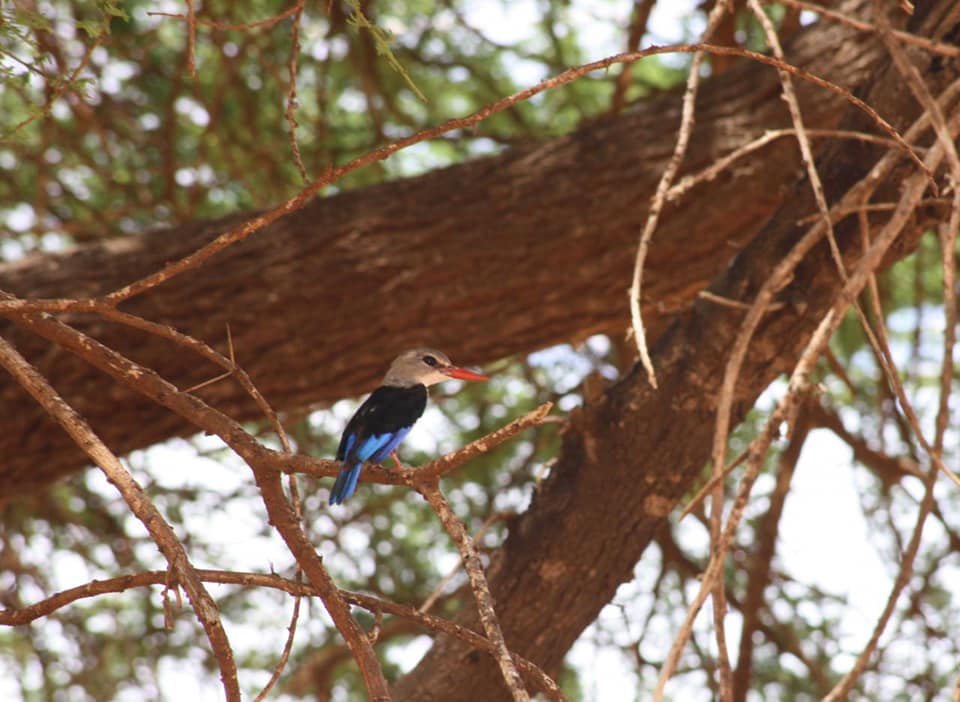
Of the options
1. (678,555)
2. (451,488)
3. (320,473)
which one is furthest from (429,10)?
(320,473)

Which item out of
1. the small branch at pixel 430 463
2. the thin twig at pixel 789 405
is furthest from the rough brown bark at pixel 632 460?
the small branch at pixel 430 463

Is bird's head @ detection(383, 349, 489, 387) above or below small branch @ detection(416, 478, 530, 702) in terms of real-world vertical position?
above

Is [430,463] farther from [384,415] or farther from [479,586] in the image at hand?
[384,415]

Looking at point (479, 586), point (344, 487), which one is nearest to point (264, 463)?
point (479, 586)

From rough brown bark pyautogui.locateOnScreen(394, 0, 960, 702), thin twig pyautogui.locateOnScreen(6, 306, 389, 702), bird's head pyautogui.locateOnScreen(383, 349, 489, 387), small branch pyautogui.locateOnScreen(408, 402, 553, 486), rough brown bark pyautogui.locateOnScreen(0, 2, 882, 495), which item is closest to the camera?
small branch pyautogui.locateOnScreen(408, 402, 553, 486)

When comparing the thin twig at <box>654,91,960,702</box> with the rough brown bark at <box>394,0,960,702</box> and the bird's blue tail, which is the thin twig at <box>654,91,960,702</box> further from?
the bird's blue tail

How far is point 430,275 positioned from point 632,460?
3.66 feet

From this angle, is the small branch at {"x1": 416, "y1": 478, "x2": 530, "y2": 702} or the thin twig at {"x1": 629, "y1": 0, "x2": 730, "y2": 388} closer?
the small branch at {"x1": 416, "y1": 478, "x2": 530, "y2": 702}

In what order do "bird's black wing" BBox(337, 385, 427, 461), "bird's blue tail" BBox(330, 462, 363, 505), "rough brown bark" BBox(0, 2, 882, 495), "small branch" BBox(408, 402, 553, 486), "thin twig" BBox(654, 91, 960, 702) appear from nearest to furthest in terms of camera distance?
1. "small branch" BBox(408, 402, 553, 486)
2. "thin twig" BBox(654, 91, 960, 702)
3. "bird's blue tail" BBox(330, 462, 363, 505)
4. "bird's black wing" BBox(337, 385, 427, 461)
5. "rough brown bark" BBox(0, 2, 882, 495)

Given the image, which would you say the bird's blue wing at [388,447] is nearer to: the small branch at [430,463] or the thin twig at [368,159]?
the small branch at [430,463]

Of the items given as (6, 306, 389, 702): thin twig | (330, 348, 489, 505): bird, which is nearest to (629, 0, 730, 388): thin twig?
(330, 348, 489, 505): bird

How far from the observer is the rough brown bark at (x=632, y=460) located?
3.34m

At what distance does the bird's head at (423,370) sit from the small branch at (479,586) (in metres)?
1.64

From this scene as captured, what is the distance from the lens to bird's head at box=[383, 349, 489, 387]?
3775 millimetres
